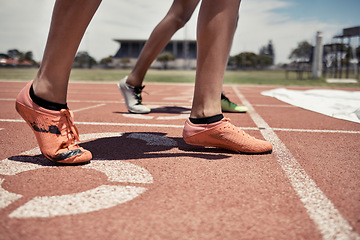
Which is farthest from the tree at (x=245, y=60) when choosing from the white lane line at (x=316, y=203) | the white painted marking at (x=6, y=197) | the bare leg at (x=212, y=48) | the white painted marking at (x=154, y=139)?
the white painted marking at (x=6, y=197)

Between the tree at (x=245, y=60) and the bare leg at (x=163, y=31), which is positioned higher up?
the tree at (x=245, y=60)

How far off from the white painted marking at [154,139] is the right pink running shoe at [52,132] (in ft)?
2.00

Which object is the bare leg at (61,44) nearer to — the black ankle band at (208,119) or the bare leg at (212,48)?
the bare leg at (212,48)

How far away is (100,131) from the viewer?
99.9 inches

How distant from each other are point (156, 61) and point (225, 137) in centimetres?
7612

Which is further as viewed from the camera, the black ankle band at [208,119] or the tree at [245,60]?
the tree at [245,60]

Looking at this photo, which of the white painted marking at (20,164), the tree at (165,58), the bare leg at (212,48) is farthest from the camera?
the tree at (165,58)

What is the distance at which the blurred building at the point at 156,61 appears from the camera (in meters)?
75.5

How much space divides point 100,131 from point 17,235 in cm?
166

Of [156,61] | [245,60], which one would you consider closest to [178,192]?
[156,61]

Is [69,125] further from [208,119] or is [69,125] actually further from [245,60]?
[245,60]

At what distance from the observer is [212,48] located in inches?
71.2

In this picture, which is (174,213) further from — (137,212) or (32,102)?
(32,102)

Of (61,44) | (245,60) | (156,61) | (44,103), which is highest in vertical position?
(245,60)
